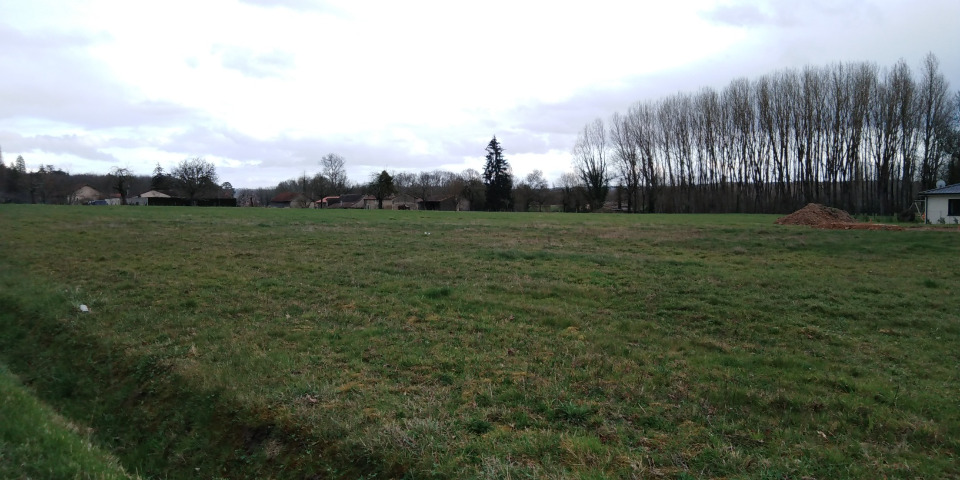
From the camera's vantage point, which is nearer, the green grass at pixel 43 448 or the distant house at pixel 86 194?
the green grass at pixel 43 448

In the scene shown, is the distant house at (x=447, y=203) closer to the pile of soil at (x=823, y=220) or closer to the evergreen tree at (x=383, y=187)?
the evergreen tree at (x=383, y=187)

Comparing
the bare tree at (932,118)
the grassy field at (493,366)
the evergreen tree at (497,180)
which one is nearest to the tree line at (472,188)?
the evergreen tree at (497,180)

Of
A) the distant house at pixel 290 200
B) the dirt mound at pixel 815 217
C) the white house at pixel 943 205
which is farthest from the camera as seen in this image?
the distant house at pixel 290 200

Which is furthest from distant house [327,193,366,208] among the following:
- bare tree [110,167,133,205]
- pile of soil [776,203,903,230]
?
pile of soil [776,203,903,230]

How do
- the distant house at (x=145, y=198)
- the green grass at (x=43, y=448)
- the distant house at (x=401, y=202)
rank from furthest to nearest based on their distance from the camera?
1. the distant house at (x=401, y=202)
2. the distant house at (x=145, y=198)
3. the green grass at (x=43, y=448)

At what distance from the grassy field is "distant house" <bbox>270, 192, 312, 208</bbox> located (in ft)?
404

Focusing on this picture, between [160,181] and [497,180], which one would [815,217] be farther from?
[160,181]

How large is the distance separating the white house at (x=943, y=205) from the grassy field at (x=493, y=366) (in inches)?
1088

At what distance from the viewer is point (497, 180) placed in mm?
103125

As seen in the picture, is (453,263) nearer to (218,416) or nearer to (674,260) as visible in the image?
(674,260)

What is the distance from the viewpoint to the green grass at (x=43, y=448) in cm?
481

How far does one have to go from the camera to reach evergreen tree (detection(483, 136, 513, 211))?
102750 millimetres

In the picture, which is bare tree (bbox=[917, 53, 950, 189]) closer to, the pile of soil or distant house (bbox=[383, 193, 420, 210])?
the pile of soil

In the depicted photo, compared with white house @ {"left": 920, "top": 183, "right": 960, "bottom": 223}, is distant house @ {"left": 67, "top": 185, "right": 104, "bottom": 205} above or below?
above
